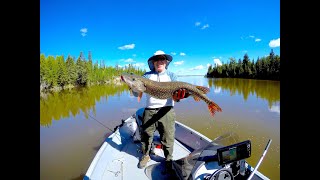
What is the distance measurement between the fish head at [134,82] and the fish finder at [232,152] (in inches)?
77.6

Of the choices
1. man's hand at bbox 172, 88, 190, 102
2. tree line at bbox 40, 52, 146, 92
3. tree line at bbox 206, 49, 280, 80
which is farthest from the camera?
tree line at bbox 206, 49, 280, 80

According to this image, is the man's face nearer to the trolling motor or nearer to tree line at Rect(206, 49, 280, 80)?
the trolling motor

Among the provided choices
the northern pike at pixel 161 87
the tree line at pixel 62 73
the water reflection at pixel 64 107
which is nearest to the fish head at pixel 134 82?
the northern pike at pixel 161 87

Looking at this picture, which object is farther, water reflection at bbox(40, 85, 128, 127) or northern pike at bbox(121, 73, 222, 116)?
water reflection at bbox(40, 85, 128, 127)

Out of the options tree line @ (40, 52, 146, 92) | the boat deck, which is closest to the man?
the boat deck

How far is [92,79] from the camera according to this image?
81.1 metres

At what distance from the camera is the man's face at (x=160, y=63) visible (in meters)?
4.09

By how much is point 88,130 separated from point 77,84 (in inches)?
2415

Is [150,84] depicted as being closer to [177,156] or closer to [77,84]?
[177,156]

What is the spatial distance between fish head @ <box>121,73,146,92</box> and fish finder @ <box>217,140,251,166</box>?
197cm

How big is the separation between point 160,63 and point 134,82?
28.8 inches

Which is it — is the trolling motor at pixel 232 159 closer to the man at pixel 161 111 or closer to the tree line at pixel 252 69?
the man at pixel 161 111

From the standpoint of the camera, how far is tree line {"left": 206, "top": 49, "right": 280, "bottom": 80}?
245 feet
